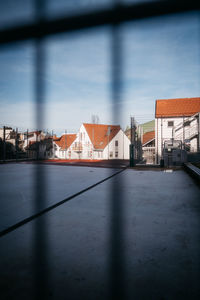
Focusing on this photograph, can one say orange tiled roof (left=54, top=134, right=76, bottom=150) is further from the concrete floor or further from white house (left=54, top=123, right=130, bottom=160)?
the concrete floor

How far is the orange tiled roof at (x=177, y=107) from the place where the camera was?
19.9 meters

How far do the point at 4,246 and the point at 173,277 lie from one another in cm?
163

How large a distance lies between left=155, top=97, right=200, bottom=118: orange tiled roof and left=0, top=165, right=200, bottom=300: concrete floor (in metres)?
18.4

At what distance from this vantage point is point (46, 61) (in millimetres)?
991

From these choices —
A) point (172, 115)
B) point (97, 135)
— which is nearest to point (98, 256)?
point (172, 115)

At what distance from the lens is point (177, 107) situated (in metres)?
20.7

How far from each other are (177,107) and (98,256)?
21.3 metres

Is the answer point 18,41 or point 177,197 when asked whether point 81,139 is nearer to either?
point 177,197

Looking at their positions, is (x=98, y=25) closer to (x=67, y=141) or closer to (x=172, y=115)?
(x=172, y=115)

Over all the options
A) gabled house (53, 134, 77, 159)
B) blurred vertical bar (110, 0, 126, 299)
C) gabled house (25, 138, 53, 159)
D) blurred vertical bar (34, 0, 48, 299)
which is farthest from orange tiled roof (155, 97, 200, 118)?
blurred vertical bar (34, 0, 48, 299)

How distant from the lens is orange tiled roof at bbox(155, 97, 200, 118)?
65.2 feet

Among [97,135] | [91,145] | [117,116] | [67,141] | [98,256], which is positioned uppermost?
[97,135]

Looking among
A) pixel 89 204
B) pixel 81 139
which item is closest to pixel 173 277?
pixel 89 204

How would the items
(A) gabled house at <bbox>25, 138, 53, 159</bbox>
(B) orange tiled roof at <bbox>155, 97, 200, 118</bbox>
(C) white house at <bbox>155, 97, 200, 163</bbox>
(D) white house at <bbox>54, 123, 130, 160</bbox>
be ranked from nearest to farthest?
(C) white house at <bbox>155, 97, 200, 163</bbox>
(B) orange tiled roof at <bbox>155, 97, 200, 118</bbox>
(A) gabled house at <bbox>25, 138, 53, 159</bbox>
(D) white house at <bbox>54, 123, 130, 160</bbox>
